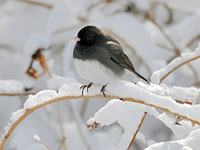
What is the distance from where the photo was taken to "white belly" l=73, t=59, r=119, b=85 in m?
1.46

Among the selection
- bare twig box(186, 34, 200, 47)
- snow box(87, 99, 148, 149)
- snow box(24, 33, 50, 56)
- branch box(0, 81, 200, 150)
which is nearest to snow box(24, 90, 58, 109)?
branch box(0, 81, 200, 150)

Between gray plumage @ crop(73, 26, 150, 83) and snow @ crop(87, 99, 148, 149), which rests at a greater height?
gray plumage @ crop(73, 26, 150, 83)

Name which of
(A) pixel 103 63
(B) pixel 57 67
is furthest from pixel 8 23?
(A) pixel 103 63

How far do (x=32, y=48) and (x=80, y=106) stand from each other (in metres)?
0.76

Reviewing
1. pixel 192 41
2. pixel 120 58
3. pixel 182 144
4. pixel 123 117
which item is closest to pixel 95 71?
pixel 120 58

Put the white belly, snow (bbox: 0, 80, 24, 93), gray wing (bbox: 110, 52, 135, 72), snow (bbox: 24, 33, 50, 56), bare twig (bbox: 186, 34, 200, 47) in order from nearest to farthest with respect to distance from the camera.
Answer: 1. snow (bbox: 0, 80, 24, 93)
2. the white belly
3. gray wing (bbox: 110, 52, 135, 72)
4. snow (bbox: 24, 33, 50, 56)
5. bare twig (bbox: 186, 34, 200, 47)

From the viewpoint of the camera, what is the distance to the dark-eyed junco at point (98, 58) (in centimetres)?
147

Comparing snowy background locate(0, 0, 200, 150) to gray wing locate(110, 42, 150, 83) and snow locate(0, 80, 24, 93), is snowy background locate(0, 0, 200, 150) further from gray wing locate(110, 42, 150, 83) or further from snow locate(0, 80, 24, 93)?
gray wing locate(110, 42, 150, 83)

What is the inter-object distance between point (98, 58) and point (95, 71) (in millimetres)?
67

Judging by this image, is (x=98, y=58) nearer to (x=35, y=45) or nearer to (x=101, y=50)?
(x=101, y=50)

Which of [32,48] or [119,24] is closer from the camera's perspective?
[32,48]

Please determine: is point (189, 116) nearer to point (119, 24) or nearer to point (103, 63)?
point (103, 63)

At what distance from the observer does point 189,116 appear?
0.94 m

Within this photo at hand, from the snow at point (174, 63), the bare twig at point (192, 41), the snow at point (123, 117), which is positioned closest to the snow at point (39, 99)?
the snow at point (123, 117)
